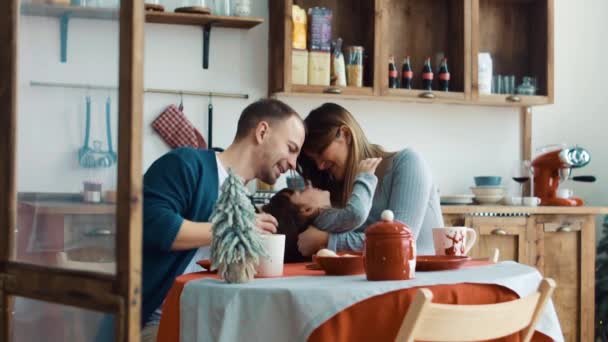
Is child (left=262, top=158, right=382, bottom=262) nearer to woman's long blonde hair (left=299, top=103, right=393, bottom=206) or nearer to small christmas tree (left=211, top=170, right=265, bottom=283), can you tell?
woman's long blonde hair (left=299, top=103, right=393, bottom=206)

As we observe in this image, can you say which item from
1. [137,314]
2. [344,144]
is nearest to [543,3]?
[344,144]

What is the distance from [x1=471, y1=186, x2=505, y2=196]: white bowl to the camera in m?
4.93

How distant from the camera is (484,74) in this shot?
514 centimetres

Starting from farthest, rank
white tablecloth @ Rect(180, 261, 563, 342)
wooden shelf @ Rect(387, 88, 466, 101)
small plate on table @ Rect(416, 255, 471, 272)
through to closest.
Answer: wooden shelf @ Rect(387, 88, 466, 101)
small plate on table @ Rect(416, 255, 471, 272)
white tablecloth @ Rect(180, 261, 563, 342)

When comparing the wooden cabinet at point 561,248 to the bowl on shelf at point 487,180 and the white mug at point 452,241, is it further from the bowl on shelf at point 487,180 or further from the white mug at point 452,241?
the white mug at point 452,241

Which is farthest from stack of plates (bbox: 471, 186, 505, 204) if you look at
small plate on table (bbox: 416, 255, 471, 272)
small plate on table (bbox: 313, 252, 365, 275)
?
small plate on table (bbox: 313, 252, 365, 275)

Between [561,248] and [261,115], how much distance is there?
256cm

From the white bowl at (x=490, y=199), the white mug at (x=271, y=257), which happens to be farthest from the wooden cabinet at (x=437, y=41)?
the white mug at (x=271, y=257)

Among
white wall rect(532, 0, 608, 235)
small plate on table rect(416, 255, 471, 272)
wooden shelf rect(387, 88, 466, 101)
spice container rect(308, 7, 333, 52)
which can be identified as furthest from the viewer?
white wall rect(532, 0, 608, 235)

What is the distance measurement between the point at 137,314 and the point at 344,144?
1.50 metres

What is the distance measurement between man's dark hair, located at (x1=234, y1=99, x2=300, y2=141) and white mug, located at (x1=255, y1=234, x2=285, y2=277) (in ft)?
2.69

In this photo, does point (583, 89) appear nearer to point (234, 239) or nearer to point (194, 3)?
point (194, 3)

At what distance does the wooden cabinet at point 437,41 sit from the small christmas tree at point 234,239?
2.70 m

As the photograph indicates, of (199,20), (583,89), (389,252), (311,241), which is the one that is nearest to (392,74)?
(199,20)
